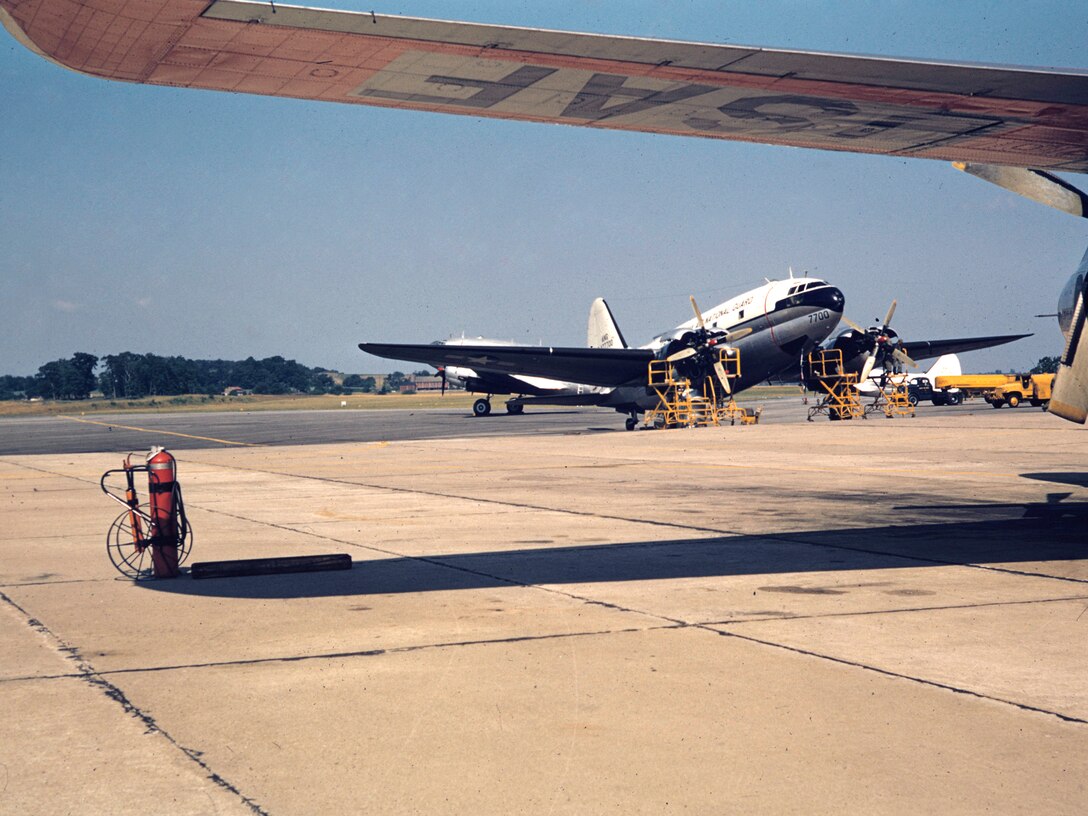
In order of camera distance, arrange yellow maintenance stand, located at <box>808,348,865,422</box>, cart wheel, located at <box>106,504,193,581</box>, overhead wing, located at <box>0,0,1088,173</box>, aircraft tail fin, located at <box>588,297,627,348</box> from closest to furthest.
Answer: overhead wing, located at <box>0,0,1088,173</box> → cart wheel, located at <box>106,504,193,581</box> → yellow maintenance stand, located at <box>808,348,865,422</box> → aircraft tail fin, located at <box>588,297,627,348</box>

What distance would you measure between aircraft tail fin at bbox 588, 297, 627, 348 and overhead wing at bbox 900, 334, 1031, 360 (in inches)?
591

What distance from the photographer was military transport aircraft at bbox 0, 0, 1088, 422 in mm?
6133

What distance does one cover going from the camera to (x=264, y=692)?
234 inches

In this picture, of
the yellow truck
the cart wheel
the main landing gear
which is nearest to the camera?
the cart wheel

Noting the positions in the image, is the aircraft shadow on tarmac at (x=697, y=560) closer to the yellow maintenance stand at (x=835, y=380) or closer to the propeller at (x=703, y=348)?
the propeller at (x=703, y=348)

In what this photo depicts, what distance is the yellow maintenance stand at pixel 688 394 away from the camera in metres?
44.2

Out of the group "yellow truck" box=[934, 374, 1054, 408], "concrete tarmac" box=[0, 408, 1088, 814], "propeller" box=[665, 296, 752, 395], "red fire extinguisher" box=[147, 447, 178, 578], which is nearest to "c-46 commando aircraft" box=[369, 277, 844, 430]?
"propeller" box=[665, 296, 752, 395]

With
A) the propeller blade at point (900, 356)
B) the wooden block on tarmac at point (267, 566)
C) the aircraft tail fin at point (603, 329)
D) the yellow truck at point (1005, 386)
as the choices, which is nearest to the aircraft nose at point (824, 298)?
the propeller blade at point (900, 356)

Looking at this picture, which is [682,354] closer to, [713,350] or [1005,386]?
[713,350]

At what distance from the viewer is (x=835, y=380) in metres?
47.9

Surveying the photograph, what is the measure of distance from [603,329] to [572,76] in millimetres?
50823

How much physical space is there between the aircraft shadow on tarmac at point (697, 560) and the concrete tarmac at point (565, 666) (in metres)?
0.06

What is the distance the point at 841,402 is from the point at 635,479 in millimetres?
29004

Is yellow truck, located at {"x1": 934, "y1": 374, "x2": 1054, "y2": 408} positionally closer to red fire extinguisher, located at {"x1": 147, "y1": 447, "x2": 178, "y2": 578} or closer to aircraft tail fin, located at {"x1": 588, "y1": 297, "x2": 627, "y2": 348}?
aircraft tail fin, located at {"x1": 588, "y1": 297, "x2": 627, "y2": 348}
